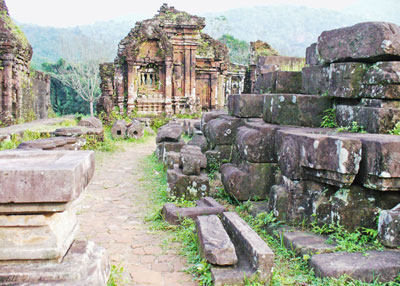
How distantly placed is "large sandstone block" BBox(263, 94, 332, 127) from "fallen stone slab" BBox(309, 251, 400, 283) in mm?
2156

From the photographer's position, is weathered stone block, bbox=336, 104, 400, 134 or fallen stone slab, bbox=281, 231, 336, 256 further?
weathered stone block, bbox=336, 104, 400, 134

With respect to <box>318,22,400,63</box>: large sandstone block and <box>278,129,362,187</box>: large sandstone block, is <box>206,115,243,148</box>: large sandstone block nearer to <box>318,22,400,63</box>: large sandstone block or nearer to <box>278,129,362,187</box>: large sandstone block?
<box>318,22,400,63</box>: large sandstone block

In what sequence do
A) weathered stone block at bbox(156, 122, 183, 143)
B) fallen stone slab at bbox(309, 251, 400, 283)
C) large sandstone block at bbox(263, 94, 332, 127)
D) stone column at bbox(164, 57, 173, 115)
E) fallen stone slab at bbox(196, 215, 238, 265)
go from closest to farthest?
fallen stone slab at bbox(309, 251, 400, 283)
fallen stone slab at bbox(196, 215, 238, 265)
large sandstone block at bbox(263, 94, 332, 127)
weathered stone block at bbox(156, 122, 183, 143)
stone column at bbox(164, 57, 173, 115)

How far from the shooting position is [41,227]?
2555 millimetres

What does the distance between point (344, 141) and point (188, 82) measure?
51.9ft

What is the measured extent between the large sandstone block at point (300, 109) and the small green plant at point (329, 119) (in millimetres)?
58

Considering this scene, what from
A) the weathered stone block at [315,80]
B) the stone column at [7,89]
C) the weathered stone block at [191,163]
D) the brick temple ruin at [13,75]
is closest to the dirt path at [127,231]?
the weathered stone block at [191,163]

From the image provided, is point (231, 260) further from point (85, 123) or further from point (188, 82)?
point (188, 82)

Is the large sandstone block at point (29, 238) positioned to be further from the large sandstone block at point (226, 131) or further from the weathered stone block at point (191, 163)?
the large sandstone block at point (226, 131)

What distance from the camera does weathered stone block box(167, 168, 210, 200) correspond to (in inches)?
222

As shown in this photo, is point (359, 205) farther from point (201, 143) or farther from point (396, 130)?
point (201, 143)

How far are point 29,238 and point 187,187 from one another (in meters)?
3.25

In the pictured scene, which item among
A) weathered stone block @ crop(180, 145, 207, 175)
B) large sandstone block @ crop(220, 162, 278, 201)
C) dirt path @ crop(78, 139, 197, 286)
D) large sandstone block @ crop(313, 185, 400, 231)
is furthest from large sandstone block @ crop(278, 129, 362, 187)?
weathered stone block @ crop(180, 145, 207, 175)

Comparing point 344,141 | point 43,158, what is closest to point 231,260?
point 344,141
